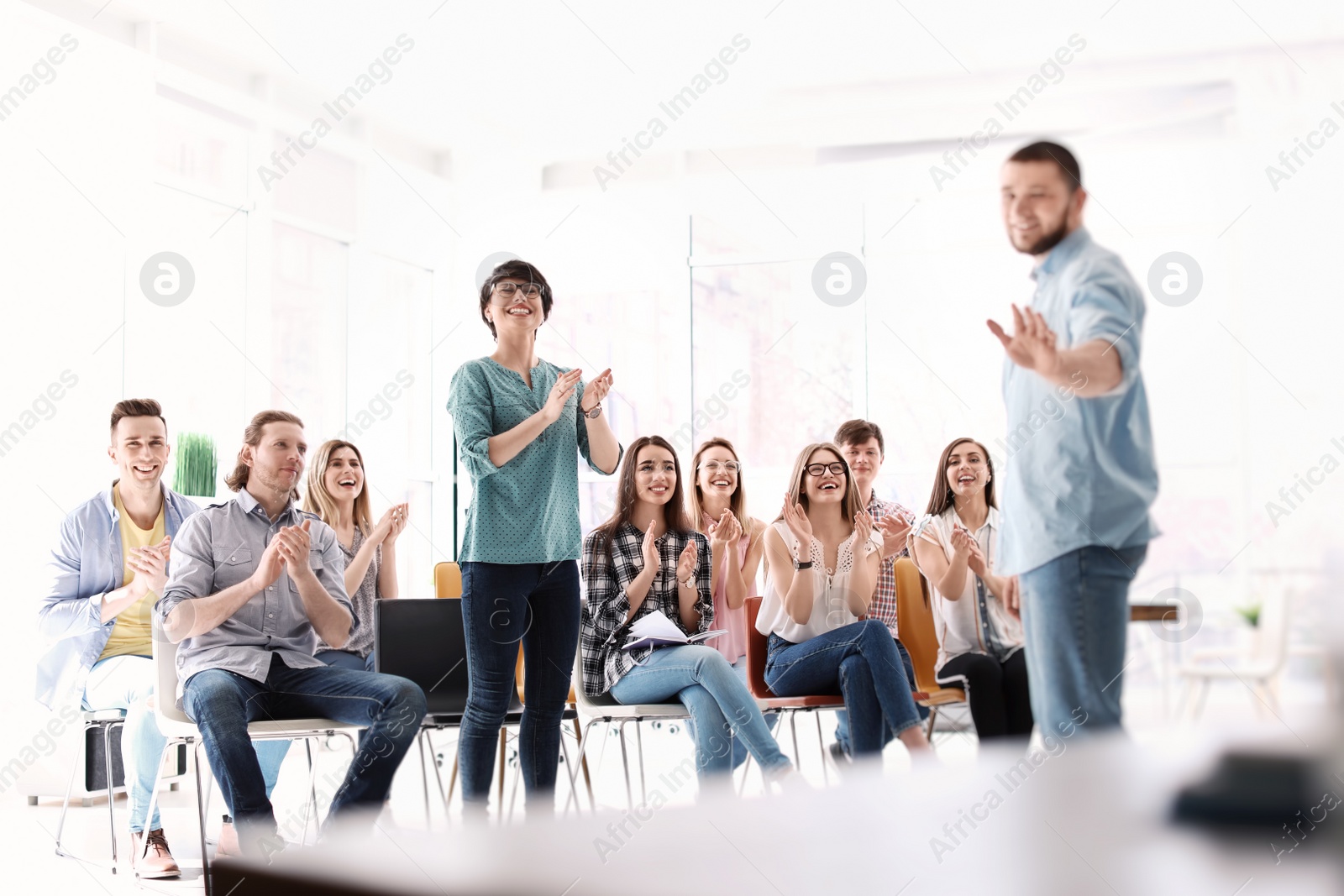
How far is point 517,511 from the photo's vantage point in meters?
2.17

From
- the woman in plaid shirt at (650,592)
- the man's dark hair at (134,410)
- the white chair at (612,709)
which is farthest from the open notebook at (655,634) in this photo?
the man's dark hair at (134,410)

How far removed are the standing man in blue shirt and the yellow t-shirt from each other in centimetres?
302

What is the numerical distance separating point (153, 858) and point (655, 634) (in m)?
1.39

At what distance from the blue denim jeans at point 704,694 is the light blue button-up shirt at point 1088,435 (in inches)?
61.6

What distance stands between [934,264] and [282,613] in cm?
215

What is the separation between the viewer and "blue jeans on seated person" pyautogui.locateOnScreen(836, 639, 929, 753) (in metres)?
1.01

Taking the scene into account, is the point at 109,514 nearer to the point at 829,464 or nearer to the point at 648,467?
the point at 648,467

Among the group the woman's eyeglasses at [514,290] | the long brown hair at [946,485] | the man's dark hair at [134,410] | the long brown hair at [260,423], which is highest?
the woman's eyeglasses at [514,290]

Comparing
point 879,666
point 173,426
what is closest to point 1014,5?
point 879,666

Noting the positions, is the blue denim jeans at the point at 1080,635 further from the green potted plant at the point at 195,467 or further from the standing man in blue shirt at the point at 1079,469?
the green potted plant at the point at 195,467

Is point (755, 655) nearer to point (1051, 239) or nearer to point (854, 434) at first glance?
point (854, 434)

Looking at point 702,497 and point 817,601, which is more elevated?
point 702,497

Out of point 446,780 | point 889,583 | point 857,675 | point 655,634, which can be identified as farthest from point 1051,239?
point 446,780

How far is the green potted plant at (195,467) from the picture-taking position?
4.66m
